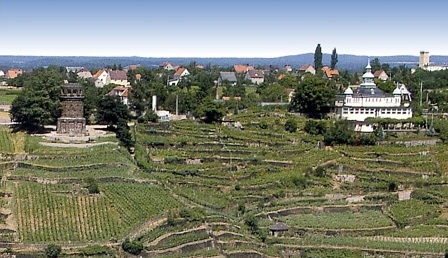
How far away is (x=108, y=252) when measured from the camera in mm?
25141

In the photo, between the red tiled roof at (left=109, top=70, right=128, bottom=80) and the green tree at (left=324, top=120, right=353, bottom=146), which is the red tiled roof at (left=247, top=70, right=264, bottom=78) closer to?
the red tiled roof at (left=109, top=70, right=128, bottom=80)

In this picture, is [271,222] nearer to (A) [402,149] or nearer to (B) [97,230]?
(B) [97,230]

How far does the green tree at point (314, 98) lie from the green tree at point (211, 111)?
629 cm

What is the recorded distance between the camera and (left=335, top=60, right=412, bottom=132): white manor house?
4603cm

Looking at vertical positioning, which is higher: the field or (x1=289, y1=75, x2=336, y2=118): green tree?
(x1=289, y1=75, x2=336, y2=118): green tree

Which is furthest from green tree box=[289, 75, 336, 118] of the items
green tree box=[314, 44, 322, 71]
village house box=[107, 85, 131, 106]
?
green tree box=[314, 44, 322, 71]

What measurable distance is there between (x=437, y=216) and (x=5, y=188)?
19249 mm

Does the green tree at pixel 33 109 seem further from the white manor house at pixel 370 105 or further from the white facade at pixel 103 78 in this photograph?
the white facade at pixel 103 78

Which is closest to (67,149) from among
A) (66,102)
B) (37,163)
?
(37,163)

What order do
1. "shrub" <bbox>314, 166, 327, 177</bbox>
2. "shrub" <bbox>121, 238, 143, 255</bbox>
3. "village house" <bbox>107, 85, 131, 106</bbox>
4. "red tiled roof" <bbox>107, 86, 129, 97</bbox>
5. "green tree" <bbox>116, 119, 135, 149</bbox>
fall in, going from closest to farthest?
"shrub" <bbox>121, 238, 143, 255</bbox> < "shrub" <bbox>314, 166, 327, 177</bbox> < "green tree" <bbox>116, 119, 135, 149</bbox> < "village house" <bbox>107, 85, 131, 106</bbox> < "red tiled roof" <bbox>107, 86, 129, 97</bbox>

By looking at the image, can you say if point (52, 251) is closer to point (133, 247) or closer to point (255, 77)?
point (133, 247)

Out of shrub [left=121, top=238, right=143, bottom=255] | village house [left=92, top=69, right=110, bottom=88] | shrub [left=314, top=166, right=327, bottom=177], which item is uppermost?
village house [left=92, top=69, right=110, bottom=88]

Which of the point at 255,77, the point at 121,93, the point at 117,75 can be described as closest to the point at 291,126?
the point at 121,93

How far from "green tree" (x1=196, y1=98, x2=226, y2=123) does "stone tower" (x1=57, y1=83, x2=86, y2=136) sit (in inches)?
331
